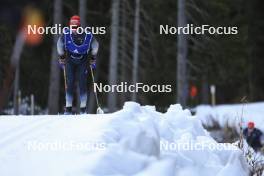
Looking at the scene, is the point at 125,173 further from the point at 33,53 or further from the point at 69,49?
the point at 33,53

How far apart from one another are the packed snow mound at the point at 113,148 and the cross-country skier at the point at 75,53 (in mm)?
2457

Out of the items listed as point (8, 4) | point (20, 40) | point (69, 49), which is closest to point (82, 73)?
point (69, 49)

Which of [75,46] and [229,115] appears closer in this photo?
[75,46]

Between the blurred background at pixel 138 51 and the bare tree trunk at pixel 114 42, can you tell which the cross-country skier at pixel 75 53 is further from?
the blurred background at pixel 138 51

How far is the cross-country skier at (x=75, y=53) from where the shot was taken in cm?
1062

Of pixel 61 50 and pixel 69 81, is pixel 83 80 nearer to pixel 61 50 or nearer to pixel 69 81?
pixel 69 81

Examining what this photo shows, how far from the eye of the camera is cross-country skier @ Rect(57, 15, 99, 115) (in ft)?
34.9

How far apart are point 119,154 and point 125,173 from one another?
0.27m

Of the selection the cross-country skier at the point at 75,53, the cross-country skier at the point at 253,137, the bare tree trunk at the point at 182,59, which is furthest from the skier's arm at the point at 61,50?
the bare tree trunk at the point at 182,59

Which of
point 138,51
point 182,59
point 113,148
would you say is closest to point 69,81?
point 113,148

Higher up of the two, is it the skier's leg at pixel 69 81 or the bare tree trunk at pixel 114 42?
the bare tree trunk at pixel 114 42

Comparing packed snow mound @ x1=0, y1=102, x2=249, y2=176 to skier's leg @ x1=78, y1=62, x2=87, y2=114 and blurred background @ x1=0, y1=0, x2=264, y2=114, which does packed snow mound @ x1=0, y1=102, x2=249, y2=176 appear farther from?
blurred background @ x1=0, y1=0, x2=264, y2=114

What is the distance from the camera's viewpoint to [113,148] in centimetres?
649

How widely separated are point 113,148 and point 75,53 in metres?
4.44
